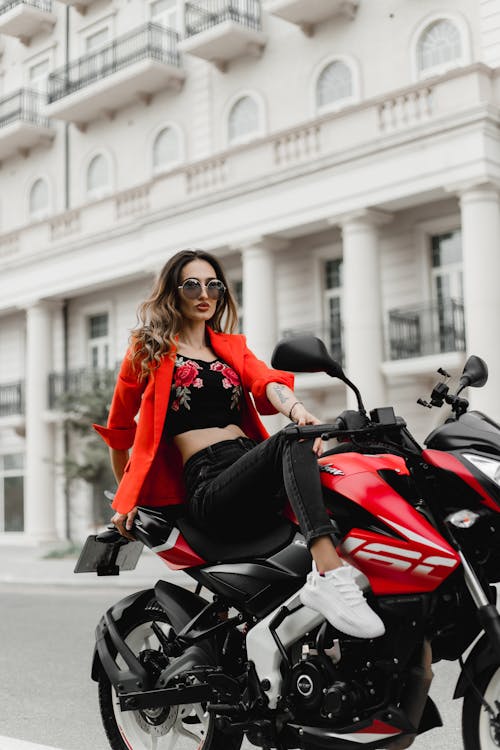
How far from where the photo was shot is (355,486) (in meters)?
3.28

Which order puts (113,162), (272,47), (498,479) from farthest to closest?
1. (113,162)
2. (272,47)
3. (498,479)

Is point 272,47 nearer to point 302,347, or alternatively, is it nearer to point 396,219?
point 396,219

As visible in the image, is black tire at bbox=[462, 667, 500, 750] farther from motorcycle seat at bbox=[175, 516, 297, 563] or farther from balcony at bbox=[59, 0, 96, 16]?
balcony at bbox=[59, 0, 96, 16]

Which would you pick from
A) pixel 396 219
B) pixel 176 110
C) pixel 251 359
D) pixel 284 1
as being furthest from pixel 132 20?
pixel 251 359

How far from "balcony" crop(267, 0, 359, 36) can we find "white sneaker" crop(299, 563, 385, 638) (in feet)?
62.5

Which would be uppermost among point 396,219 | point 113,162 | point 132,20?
point 132,20

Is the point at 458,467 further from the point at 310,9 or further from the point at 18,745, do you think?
the point at 310,9

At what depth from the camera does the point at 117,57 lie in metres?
26.2

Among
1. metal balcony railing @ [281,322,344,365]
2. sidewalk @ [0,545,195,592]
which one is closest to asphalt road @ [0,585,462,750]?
sidewalk @ [0,545,195,592]

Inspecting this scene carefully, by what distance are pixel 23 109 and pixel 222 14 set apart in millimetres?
8709

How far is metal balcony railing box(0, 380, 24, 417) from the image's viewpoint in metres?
27.8

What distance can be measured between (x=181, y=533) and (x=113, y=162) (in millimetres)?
23963

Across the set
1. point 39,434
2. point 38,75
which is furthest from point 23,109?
point 39,434

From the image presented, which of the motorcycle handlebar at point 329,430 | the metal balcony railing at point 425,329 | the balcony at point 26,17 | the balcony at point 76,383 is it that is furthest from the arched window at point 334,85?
the motorcycle handlebar at point 329,430
